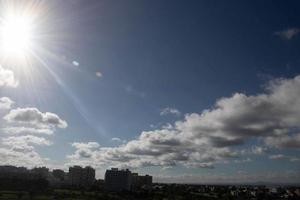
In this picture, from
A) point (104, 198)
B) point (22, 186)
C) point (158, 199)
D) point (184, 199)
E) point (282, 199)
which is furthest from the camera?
point (282, 199)

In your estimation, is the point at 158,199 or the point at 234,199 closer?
the point at 158,199

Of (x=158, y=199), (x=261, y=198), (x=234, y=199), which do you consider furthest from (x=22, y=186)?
(x=261, y=198)

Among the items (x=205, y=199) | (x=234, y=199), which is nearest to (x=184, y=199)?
(x=205, y=199)

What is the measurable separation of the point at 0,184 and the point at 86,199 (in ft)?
178

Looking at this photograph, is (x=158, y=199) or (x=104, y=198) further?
(x=158, y=199)

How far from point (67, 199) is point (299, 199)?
416ft

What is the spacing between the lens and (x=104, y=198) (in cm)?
13175

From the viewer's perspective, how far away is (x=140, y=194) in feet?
522

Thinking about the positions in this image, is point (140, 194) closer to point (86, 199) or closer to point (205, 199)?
point (205, 199)

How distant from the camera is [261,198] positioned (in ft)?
Answer: 622

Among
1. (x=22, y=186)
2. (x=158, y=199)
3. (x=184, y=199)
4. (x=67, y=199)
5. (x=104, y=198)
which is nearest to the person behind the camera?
(x=67, y=199)

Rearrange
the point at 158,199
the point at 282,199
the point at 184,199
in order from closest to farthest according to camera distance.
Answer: the point at 158,199 → the point at 184,199 → the point at 282,199

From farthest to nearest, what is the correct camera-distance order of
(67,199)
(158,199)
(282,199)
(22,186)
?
(282,199)
(22,186)
(158,199)
(67,199)

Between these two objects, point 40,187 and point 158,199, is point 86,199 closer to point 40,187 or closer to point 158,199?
point 158,199
